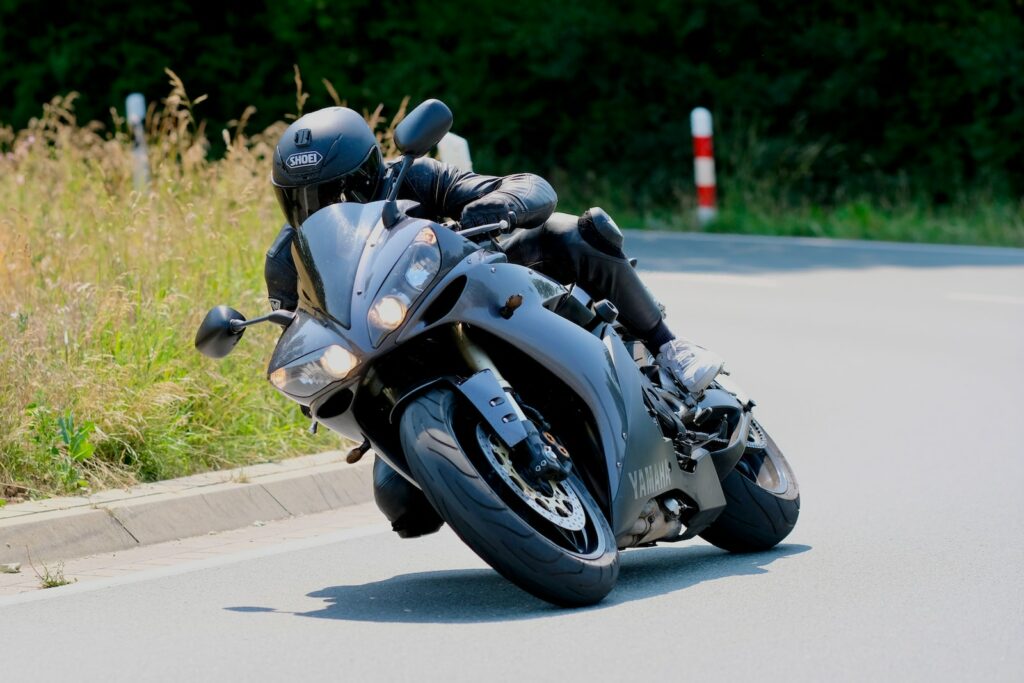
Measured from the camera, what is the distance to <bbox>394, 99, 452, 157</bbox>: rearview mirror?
545 centimetres

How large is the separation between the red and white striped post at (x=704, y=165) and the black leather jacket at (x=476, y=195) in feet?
48.2

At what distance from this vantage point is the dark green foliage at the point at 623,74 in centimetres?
2144

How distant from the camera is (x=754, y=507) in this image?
6.46 metres

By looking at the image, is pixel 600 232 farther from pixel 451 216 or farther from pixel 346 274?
pixel 346 274

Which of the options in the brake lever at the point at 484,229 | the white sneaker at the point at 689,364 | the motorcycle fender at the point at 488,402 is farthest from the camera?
the white sneaker at the point at 689,364

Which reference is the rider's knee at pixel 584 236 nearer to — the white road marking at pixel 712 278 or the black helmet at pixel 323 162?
the black helmet at pixel 323 162

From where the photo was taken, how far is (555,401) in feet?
18.8

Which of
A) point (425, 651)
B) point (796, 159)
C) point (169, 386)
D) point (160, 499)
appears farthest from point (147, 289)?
point (796, 159)

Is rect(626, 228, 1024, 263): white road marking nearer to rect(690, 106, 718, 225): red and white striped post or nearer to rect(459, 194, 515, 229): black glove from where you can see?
rect(690, 106, 718, 225): red and white striped post

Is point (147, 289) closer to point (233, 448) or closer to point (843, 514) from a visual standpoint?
point (233, 448)

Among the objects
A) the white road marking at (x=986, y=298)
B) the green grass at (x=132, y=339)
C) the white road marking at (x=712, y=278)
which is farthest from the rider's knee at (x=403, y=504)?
the white road marking at (x=712, y=278)

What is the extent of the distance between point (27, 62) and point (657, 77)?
7640mm

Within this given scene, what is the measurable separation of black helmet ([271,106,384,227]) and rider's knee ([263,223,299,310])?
0.09 meters

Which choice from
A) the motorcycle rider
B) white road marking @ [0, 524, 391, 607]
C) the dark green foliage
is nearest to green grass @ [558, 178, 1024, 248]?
the dark green foliage
